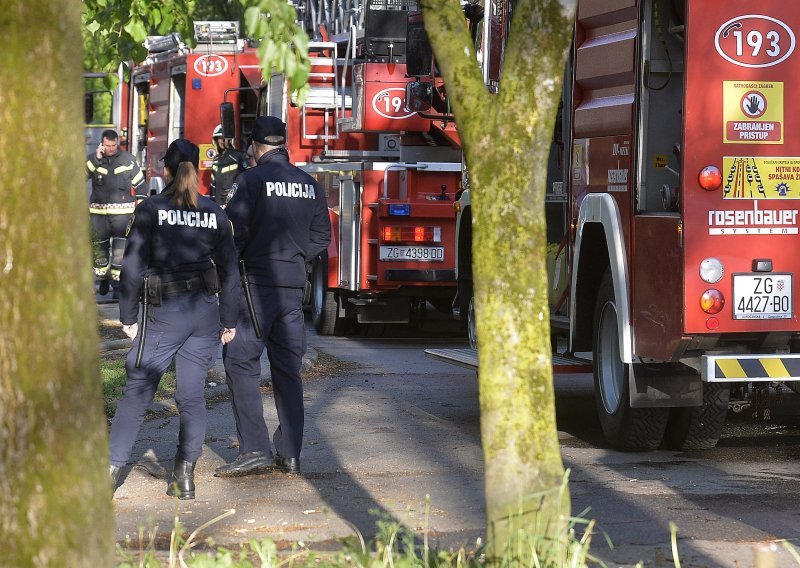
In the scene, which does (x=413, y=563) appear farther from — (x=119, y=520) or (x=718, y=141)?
(x=718, y=141)

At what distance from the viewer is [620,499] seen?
688cm

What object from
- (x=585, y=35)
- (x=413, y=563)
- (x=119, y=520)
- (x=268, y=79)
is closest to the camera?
(x=268, y=79)

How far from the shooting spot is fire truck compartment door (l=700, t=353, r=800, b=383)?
7262mm

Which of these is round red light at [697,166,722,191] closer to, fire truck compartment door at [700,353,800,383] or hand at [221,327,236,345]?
fire truck compartment door at [700,353,800,383]

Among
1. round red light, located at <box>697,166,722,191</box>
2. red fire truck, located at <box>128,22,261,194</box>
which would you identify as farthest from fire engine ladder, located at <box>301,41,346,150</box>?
round red light, located at <box>697,166,722,191</box>

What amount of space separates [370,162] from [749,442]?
6.40 m

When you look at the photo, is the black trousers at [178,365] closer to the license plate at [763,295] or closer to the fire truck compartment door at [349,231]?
the license plate at [763,295]

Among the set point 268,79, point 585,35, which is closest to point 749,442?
point 585,35

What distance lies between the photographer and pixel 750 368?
24.0ft

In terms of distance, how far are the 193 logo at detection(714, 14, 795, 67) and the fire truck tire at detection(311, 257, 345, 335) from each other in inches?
317

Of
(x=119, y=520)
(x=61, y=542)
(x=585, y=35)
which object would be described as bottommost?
(x=119, y=520)

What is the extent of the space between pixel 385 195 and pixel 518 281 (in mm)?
9466

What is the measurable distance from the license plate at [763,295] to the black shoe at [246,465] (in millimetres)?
2541

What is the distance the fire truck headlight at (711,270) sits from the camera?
7.25 m
